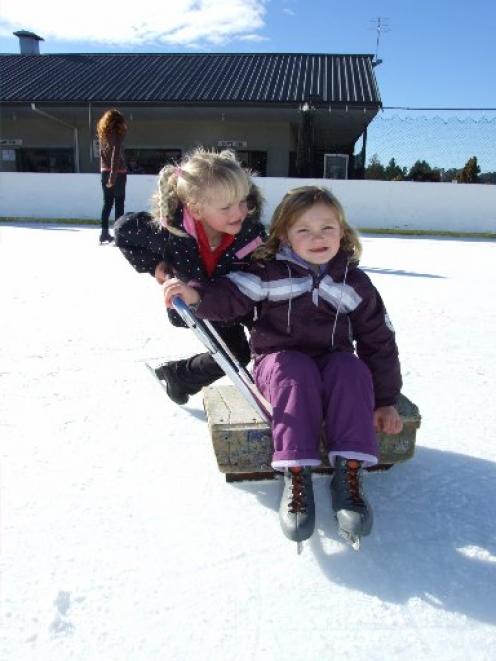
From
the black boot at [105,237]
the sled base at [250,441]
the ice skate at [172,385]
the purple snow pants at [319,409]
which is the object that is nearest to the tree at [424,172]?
the black boot at [105,237]

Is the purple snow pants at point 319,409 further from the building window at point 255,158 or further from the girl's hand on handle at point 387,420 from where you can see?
the building window at point 255,158

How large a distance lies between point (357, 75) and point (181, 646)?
46.7 ft

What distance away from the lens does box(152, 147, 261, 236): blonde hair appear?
1519 millimetres

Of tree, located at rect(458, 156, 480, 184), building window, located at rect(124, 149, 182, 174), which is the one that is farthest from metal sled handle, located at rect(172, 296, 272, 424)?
building window, located at rect(124, 149, 182, 174)

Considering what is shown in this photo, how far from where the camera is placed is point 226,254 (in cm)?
163

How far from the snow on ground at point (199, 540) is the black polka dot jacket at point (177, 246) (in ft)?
1.63

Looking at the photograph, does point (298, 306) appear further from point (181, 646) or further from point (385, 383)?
point (181, 646)

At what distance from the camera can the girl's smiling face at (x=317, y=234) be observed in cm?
144

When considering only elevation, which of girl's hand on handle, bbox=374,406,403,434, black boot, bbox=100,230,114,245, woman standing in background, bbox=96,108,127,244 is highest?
woman standing in background, bbox=96,108,127,244

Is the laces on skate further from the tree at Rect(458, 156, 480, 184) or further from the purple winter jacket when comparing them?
the tree at Rect(458, 156, 480, 184)

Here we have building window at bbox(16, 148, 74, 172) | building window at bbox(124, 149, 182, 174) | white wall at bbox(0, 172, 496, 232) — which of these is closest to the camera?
white wall at bbox(0, 172, 496, 232)

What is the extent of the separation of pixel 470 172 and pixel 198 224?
1065cm

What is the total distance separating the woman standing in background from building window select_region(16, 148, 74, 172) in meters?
10.2

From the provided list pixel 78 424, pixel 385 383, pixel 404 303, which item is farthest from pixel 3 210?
pixel 385 383
